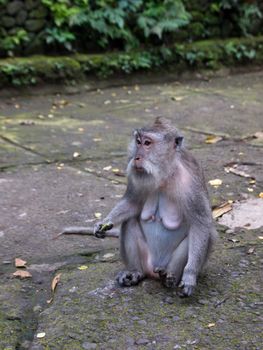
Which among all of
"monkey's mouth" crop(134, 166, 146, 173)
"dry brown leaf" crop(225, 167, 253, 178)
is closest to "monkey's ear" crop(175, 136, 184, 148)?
"monkey's mouth" crop(134, 166, 146, 173)

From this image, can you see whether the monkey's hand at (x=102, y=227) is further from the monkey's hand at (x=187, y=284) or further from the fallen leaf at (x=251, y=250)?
the fallen leaf at (x=251, y=250)

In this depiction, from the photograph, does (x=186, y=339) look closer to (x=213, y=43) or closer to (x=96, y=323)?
(x=96, y=323)

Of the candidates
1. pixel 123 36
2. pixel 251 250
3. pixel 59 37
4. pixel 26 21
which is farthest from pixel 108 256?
pixel 123 36

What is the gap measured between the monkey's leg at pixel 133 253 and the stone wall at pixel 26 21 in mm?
6053

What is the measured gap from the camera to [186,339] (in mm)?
2754

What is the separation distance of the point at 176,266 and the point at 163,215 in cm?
24

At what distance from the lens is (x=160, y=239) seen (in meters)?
3.26

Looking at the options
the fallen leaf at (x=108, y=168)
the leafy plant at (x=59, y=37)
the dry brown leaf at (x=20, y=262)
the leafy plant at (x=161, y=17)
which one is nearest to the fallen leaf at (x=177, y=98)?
the leafy plant at (x=161, y=17)

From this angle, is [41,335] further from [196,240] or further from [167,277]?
[196,240]

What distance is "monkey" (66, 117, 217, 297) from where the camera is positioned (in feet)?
10.0

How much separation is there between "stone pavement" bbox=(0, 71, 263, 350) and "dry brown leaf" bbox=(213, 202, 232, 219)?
5 centimetres

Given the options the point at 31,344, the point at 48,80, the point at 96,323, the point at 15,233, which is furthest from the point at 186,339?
the point at 48,80

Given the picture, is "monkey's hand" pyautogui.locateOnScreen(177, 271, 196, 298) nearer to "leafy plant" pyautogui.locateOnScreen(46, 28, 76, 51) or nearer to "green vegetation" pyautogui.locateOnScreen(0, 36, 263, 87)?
"green vegetation" pyautogui.locateOnScreen(0, 36, 263, 87)

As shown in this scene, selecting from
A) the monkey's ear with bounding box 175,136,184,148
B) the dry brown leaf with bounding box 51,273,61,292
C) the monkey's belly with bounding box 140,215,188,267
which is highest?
the monkey's ear with bounding box 175,136,184,148
